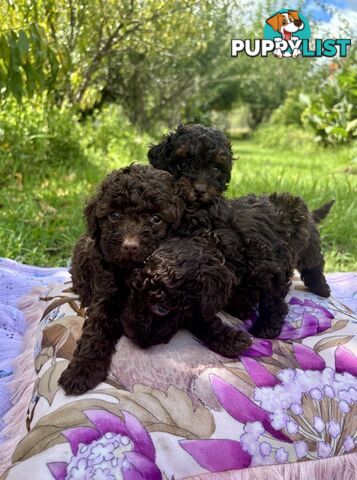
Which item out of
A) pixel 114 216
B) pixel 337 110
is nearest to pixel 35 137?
pixel 114 216

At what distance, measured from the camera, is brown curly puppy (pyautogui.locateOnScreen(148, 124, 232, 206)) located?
2.46m

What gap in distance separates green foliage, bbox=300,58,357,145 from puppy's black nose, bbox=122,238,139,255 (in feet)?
34.1

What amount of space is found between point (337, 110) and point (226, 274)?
1209 cm

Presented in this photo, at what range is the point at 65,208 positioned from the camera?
17.2 feet

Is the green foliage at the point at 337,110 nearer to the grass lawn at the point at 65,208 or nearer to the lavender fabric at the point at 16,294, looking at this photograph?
the grass lawn at the point at 65,208

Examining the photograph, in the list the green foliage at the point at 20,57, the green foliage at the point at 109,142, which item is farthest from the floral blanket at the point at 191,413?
the green foliage at the point at 109,142

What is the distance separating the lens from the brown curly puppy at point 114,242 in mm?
1999

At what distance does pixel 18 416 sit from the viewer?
91.4 inches

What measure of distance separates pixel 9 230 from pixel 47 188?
58.0 inches

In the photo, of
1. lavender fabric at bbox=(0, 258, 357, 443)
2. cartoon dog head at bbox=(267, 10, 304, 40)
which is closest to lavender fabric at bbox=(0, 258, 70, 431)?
lavender fabric at bbox=(0, 258, 357, 443)

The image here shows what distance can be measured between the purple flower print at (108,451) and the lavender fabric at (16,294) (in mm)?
729

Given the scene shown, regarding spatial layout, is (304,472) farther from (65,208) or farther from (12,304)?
(65,208)

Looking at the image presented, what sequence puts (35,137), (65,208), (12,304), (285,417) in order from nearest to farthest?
(285,417) → (12,304) → (65,208) → (35,137)

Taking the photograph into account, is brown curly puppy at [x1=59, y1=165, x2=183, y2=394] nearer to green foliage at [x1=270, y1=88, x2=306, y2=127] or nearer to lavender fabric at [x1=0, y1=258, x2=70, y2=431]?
lavender fabric at [x1=0, y1=258, x2=70, y2=431]
